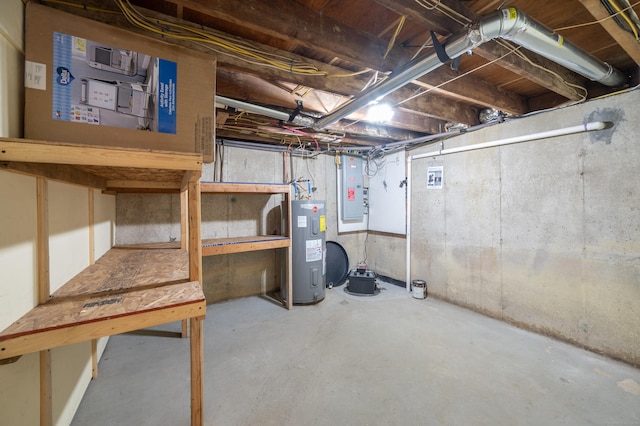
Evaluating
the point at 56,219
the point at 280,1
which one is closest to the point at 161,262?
the point at 56,219

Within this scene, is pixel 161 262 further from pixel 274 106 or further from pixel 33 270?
pixel 274 106

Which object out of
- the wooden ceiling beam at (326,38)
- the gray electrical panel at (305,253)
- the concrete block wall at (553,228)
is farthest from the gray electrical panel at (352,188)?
the wooden ceiling beam at (326,38)

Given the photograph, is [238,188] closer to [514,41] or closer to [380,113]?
[380,113]

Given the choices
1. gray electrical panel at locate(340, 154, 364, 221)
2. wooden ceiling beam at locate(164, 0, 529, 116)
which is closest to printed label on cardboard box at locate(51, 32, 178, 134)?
wooden ceiling beam at locate(164, 0, 529, 116)

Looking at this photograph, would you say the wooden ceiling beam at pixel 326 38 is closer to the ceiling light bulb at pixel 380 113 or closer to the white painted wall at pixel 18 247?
the ceiling light bulb at pixel 380 113

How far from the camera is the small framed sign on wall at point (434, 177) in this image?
329 centimetres

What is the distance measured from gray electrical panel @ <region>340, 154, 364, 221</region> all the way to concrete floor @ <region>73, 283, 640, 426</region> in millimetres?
1913

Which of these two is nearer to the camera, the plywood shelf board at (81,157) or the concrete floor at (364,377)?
the plywood shelf board at (81,157)

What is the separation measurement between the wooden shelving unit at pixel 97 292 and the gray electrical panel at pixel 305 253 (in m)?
1.77

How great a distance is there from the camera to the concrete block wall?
6.54 feet

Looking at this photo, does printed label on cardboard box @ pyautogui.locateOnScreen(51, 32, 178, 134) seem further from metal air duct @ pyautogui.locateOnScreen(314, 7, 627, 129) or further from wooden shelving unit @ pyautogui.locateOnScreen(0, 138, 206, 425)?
metal air duct @ pyautogui.locateOnScreen(314, 7, 627, 129)

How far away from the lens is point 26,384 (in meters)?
0.96

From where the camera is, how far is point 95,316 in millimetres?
898

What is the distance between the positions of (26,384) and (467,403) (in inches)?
89.4
